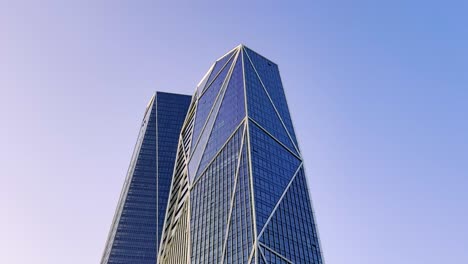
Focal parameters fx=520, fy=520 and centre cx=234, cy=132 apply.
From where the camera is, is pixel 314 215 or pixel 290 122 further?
pixel 290 122

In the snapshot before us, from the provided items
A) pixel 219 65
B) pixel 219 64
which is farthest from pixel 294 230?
pixel 219 64

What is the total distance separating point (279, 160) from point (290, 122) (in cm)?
1879

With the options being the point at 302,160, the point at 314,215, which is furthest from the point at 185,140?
the point at 314,215

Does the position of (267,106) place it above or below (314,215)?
above

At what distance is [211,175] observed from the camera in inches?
4592

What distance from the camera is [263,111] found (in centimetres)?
12669

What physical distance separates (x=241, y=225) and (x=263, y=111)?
37077 millimetres

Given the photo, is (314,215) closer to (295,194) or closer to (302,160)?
(295,194)

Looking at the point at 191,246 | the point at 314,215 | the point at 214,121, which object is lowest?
the point at 191,246

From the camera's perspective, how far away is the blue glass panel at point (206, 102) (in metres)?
140

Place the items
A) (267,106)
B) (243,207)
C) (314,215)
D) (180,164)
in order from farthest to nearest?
1. (180,164)
2. (267,106)
3. (314,215)
4. (243,207)

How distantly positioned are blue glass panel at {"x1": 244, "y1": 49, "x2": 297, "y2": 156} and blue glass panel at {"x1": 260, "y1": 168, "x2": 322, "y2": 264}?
49.6 ft

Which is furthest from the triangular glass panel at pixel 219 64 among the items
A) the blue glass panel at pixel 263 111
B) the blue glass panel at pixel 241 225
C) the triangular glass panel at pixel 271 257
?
the triangular glass panel at pixel 271 257

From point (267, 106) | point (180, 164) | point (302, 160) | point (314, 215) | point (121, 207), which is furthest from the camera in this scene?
point (121, 207)
